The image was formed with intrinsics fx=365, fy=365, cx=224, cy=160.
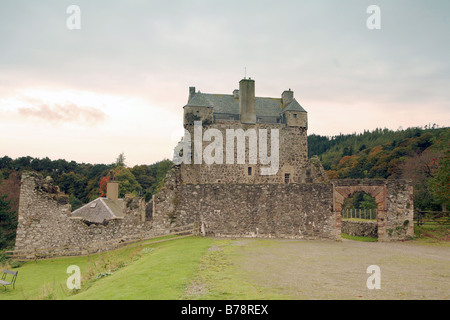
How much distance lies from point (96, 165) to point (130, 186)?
16921mm

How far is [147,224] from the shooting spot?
2336cm

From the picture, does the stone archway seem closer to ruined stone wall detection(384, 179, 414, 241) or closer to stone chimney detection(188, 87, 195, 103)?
ruined stone wall detection(384, 179, 414, 241)

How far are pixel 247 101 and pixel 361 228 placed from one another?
2021 centimetres

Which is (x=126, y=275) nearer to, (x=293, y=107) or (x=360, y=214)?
(x=360, y=214)

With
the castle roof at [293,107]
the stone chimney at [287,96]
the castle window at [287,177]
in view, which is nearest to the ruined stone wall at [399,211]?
the castle window at [287,177]

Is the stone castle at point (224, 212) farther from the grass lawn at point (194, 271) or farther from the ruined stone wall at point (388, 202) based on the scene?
the grass lawn at point (194, 271)

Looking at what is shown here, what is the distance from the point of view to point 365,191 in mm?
22859

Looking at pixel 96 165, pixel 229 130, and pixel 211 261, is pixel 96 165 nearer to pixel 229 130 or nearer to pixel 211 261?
pixel 229 130

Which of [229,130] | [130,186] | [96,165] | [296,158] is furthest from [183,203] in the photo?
[96,165]

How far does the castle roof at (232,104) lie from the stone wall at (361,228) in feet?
53.3

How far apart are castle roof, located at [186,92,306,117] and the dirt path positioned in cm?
2339

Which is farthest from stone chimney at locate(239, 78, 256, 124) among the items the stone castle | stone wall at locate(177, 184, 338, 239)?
stone wall at locate(177, 184, 338, 239)

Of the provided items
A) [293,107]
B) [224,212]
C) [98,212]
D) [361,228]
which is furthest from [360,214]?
[98,212]

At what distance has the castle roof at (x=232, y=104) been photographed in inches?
1618
